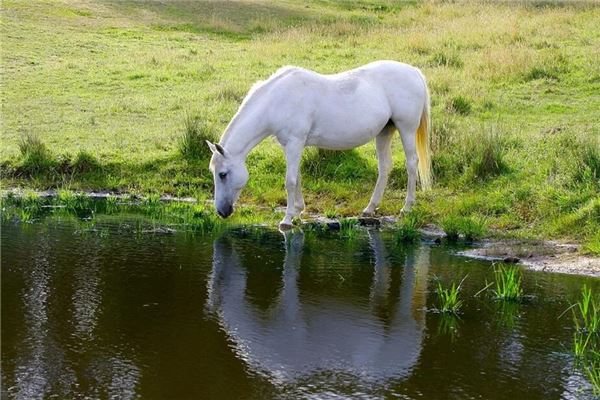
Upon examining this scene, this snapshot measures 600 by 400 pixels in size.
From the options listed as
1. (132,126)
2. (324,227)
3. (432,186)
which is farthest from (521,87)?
(324,227)

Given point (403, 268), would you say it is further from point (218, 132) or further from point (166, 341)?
point (218, 132)

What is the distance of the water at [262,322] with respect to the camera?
6.16m

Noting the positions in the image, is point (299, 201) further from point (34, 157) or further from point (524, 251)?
point (34, 157)

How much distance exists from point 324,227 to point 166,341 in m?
4.43

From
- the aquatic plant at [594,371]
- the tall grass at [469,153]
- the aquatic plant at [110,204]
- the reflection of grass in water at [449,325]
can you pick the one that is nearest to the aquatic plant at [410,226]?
the tall grass at [469,153]

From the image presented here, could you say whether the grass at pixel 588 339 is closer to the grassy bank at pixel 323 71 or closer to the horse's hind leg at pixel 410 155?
the grassy bank at pixel 323 71

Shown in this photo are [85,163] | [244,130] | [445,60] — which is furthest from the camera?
[445,60]

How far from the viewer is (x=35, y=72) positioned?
20.9 m

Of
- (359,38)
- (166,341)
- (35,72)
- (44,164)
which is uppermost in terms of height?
(359,38)

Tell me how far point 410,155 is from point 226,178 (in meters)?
2.70

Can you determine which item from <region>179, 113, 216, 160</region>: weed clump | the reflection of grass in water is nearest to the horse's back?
<region>179, 113, 216, 160</region>: weed clump

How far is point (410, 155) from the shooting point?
40.4 ft

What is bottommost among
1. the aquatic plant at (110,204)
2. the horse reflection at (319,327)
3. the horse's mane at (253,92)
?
the horse reflection at (319,327)

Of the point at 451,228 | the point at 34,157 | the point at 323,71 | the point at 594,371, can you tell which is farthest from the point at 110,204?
the point at 323,71
